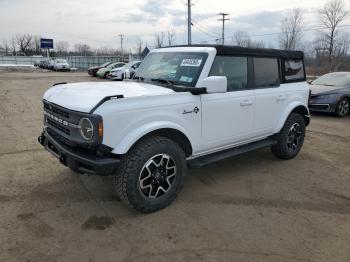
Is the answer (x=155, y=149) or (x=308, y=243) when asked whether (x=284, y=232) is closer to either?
(x=308, y=243)

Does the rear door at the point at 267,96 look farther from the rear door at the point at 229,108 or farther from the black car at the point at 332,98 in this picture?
the black car at the point at 332,98

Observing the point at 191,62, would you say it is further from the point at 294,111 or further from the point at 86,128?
the point at 294,111

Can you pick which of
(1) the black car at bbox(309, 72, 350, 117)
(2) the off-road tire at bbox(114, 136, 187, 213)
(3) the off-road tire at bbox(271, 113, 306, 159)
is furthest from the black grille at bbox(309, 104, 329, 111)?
(2) the off-road tire at bbox(114, 136, 187, 213)

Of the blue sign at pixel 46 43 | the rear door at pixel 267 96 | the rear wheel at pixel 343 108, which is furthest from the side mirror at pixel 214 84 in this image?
the blue sign at pixel 46 43

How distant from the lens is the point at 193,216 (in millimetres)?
3932

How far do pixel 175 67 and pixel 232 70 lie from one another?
0.83 m

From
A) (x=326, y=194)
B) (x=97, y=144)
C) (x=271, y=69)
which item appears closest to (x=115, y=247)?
(x=97, y=144)

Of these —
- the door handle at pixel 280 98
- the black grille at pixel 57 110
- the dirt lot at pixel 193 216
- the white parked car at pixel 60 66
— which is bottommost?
the dirt lot at pixel 193 216

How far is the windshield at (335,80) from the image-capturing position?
1135 cm

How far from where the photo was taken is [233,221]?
3.83m

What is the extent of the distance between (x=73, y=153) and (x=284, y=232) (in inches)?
96.3

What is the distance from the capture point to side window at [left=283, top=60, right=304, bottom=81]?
587 centimetres

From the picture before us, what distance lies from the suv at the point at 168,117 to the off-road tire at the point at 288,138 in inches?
1.3

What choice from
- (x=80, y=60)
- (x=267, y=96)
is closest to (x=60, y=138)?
(x=267, y=96)
